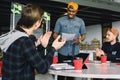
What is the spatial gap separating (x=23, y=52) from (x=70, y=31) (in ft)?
6.10

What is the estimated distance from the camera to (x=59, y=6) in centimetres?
841

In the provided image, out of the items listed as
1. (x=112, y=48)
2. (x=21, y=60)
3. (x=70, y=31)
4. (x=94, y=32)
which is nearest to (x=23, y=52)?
(x=21, y=60)

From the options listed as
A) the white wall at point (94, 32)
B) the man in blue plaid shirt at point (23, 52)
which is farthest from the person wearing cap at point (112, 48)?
the white wall at point (94, 32)

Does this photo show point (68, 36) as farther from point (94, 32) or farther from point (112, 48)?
point (94, 32)

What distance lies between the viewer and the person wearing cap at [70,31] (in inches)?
127

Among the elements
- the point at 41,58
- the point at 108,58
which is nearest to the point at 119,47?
the point at 108,58

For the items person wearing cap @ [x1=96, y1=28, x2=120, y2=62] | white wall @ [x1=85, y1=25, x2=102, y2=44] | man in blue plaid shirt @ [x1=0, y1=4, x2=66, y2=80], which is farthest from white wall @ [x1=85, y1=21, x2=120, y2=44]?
man in blue plaid shirt @ [x1=0, y1=4, x2=66, y2=80]

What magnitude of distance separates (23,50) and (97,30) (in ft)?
38.4

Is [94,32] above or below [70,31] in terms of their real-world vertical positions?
below

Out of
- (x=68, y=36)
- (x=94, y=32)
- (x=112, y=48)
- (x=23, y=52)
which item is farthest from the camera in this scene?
(x=94, y=32)

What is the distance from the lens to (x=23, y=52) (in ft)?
5.08

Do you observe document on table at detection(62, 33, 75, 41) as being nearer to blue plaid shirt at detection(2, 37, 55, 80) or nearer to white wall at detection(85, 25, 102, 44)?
blue plaid shirt at detection(2, 37, 55, 80)

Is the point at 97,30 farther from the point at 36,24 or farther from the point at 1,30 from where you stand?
the point at 36,24

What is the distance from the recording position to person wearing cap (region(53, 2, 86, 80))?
3.22 meters
